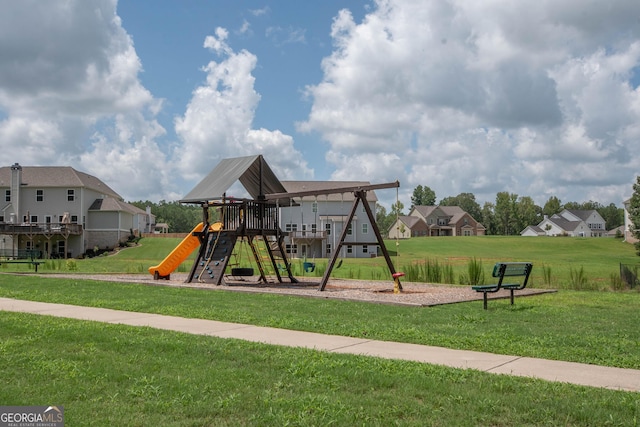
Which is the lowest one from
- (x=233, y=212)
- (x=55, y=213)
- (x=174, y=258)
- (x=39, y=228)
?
(x=174, y=258)

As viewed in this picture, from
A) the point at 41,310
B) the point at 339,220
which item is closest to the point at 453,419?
the point at 41,310

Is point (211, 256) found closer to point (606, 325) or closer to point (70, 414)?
point (606, 325)

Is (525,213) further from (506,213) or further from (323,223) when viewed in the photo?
(323,223)

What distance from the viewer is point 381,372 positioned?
6.62m

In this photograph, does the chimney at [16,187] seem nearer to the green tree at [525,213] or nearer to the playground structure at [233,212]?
the playground structure at [233,212]

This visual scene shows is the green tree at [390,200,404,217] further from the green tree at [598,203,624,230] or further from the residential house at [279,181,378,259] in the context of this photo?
the green tree at [598,203,624,230]

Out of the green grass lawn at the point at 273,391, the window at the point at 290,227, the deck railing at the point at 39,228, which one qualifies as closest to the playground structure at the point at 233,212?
the green grass lawn at the point at 273,391

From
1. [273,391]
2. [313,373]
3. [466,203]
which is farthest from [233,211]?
[466,203]

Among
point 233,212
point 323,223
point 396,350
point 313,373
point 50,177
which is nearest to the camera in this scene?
point 313,373

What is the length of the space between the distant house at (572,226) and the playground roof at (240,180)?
121363mm

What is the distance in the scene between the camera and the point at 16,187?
64812 mm

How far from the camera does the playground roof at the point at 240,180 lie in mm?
21350

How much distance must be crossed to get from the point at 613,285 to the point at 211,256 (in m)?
14.1

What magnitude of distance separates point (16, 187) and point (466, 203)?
135432mm
